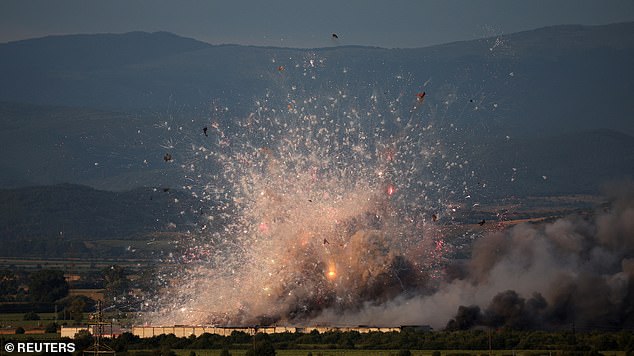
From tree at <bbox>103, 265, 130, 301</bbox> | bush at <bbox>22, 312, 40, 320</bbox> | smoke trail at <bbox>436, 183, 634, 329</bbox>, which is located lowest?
smoke trail at <bbox>436, 183, 634, 329</bbox>

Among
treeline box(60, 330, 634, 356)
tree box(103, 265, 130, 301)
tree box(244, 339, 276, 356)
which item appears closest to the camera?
tree box(244, 339, 276, 356)

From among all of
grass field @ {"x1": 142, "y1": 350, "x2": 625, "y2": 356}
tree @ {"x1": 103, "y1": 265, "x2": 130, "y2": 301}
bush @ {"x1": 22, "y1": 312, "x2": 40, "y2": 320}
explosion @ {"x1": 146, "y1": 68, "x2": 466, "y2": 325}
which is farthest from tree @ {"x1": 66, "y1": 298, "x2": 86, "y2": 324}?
grass field @ {"x1": 142, "y1": 350, "x2": 625, "y2": 356}

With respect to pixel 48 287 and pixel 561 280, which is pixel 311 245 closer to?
pixel 561 280

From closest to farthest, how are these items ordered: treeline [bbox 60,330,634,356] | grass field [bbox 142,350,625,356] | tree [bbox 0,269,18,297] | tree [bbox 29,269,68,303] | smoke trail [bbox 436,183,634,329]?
grass field [bbox 142,350,625,356] → treeline [bbox 60,330,634,356] → smoke trail [bbox 436,183,634,329] → tree [bbox 29,269,68,303] → tree [bbox 0,269,18,297]

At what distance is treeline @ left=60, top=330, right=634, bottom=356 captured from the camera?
296 ft

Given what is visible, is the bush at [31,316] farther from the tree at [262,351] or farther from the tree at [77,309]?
the tree at [262,351]

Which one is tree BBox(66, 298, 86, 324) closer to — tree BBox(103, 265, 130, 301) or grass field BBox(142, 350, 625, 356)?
tree BBox(103, 265, 130, 301)

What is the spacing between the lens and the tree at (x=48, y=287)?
147m

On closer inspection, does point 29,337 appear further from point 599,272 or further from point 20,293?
point 20,293

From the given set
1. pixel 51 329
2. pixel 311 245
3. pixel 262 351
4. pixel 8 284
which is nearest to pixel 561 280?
pixel 311 245

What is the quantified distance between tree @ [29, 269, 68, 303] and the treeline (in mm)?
47791

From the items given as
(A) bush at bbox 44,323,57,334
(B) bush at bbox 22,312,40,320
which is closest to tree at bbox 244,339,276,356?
(A) bush at bbox 44,323,57,334

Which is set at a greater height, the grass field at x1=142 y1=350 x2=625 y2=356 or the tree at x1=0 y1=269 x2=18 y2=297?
the tree at x1=0 y1=269 x2=18 y2=297

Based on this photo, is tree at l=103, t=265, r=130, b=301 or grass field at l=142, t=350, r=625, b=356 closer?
grass field at l=142, t=350, r=625, b=356
